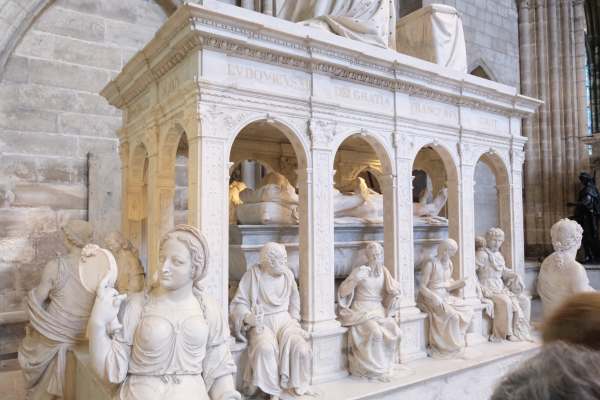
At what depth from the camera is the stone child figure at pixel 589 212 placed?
10.2 metres

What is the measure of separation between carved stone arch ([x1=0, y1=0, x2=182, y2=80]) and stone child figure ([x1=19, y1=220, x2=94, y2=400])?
11.5ft

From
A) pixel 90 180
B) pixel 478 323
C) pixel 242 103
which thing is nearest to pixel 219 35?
pixel 242 103

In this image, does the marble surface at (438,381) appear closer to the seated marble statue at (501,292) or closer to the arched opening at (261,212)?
the seated marble statue at (501,292)

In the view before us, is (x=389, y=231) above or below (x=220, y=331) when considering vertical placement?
above

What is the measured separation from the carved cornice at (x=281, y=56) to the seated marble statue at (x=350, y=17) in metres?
0.37

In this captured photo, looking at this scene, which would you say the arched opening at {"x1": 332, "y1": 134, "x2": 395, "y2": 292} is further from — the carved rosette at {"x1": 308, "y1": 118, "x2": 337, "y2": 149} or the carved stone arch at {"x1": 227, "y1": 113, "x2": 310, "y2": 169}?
the carved stone arch at {"x1": 227, "y1": 113, "x2": 310, "y2": 169}

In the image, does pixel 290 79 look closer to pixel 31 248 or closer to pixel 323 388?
pixel 323 388

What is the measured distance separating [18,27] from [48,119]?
3.78 feet

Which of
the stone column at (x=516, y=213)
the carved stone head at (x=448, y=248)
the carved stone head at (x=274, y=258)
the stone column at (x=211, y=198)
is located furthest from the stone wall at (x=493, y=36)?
the carved stone head at (x=274, y=258)

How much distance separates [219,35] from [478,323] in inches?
160

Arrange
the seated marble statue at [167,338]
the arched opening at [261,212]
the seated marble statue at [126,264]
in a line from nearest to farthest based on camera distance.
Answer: the seated marble statue at [167,338], the seated marble statue at [126,264], the arched opening at [261,212]

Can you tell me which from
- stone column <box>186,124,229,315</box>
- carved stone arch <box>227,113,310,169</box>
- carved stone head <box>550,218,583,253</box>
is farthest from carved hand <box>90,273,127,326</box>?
carved stone head <box>550,218,583,253</box>

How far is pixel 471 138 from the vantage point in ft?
18.5

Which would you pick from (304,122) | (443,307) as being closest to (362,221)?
(443,307)
